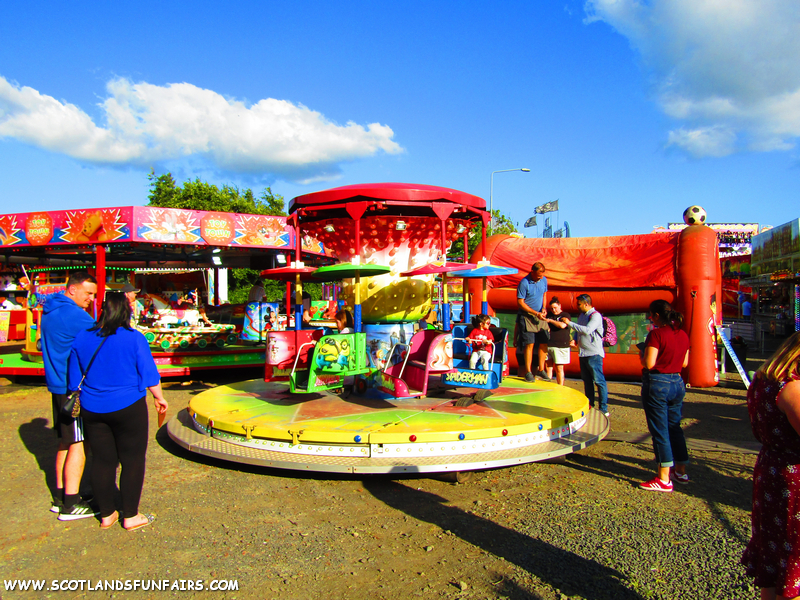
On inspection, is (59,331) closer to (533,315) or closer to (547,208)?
(533,315)

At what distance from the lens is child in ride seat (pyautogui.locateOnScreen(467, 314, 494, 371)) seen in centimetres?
604

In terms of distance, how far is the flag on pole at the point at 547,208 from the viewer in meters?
39.1

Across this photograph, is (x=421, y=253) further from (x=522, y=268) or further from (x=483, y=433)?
(x=522, y=268)

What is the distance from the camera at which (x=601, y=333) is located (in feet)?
21.0

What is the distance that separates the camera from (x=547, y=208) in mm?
39719

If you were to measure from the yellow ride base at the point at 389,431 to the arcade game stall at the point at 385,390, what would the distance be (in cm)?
1

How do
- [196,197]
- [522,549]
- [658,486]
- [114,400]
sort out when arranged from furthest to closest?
[196,197] → [658,486] → [114,400] → [522,549]

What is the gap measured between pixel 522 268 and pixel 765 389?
8.92m

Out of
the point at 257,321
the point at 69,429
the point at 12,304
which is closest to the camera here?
the point at 69,429

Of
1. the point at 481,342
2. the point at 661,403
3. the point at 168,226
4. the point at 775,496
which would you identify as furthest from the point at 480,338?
the point at 168,226

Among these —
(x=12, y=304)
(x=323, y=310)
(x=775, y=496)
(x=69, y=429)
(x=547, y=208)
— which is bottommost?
(x=69, y=429)

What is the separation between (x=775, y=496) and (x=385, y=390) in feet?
14.8

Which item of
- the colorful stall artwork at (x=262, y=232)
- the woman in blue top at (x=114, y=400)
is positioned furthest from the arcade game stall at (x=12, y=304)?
the woman in blue top at (x=114, y=400)

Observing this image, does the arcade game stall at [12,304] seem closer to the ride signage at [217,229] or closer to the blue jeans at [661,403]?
the ride signage at [217,229]
